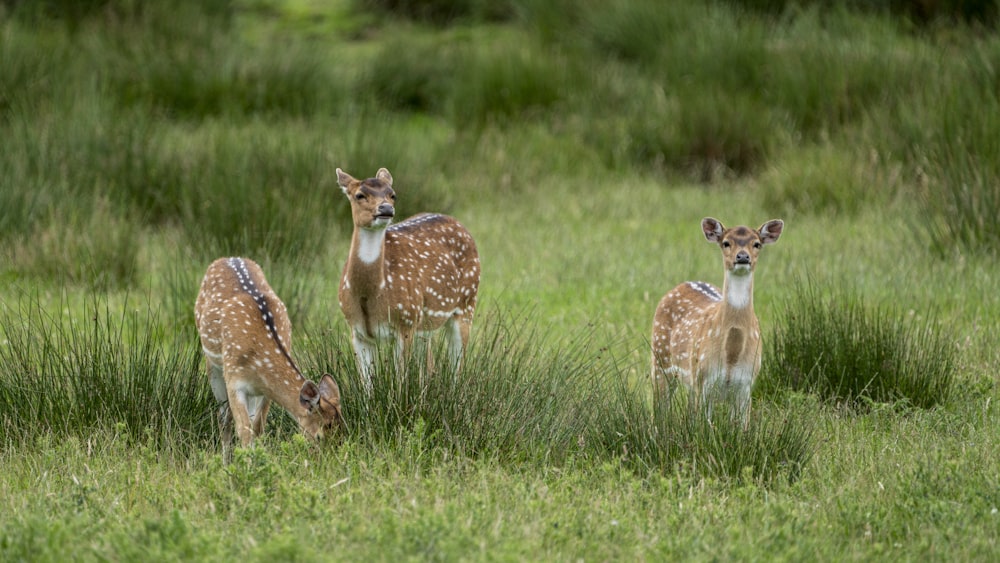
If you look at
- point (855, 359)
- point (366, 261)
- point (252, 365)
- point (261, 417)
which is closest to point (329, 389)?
point (252, 365)

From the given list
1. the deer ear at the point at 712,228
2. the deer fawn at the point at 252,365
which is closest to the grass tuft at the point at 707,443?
the deer ear at the point at 712,228

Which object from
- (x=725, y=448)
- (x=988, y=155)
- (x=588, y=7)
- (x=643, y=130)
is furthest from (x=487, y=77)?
(x=725, y=448)

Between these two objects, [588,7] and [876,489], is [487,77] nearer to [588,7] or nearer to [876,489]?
[588,7]

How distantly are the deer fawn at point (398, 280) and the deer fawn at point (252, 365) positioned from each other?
0.38 m

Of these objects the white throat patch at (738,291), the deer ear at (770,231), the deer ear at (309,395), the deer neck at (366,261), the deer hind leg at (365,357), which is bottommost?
the deer hind leg at (365,357)

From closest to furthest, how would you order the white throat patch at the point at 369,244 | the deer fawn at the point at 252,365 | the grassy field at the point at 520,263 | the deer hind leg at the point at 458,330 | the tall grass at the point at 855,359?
the grassy field at the point at 520,263
the deer fawn at the point at 252,365
the white throat patch at the point at 369,244
the tall grass at the point at 855,359
the deer hind leg at the point at 458,330


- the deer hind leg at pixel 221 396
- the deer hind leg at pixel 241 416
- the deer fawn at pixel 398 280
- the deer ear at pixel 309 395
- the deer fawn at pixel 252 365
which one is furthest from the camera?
the deer fawn at pixel 398 280

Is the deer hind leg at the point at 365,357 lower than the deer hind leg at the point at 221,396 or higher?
higher

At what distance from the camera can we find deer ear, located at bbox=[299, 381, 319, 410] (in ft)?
21.5

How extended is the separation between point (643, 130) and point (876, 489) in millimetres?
10631

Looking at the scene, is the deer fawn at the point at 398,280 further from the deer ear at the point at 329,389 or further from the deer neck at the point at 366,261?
the deer ear at the point at 329,389

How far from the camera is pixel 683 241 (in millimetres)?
12812

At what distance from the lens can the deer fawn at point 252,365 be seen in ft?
21.9

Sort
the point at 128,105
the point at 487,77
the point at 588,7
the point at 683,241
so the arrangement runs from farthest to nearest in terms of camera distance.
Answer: the point at 588,7 → the point at 487,77 → the point at 128,105 → the point at 683,241
